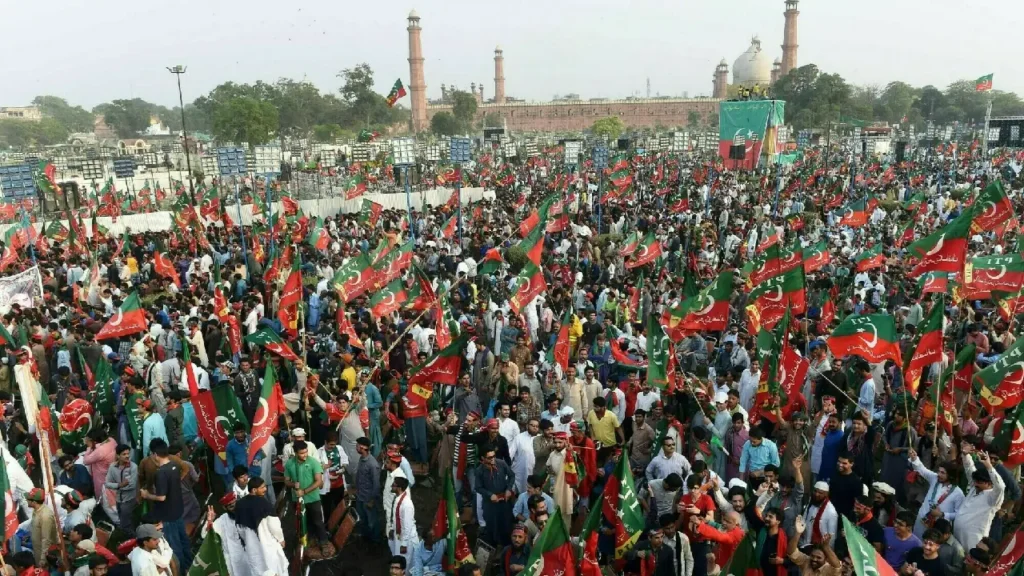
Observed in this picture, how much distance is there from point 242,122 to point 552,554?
52471 mm

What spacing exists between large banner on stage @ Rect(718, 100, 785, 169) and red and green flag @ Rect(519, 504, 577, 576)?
3526cm

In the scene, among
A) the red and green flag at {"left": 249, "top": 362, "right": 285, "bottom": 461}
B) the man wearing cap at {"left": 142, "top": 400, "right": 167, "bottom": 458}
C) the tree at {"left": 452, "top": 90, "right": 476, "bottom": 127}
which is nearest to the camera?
the red and green flag at {"left": 249, "top": 362, "right": 285, "bottom": 461}

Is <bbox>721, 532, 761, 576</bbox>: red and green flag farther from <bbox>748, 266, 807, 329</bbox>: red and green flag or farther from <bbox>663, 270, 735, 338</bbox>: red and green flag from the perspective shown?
<bbox>748, 266, 807, 329</bbox>: red and green flag

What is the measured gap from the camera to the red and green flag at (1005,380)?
20.3ft

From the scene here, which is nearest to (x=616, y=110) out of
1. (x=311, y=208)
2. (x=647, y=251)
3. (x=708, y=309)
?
(x=311, y=208)

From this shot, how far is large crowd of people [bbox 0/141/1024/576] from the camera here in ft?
17.2

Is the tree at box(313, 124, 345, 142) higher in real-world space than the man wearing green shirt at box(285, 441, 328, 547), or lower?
higher

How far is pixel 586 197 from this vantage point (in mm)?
24641

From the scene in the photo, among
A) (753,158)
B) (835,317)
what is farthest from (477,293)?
(753,158)

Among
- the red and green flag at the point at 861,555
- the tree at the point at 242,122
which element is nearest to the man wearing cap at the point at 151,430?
the red and green flag at the point at 861,555

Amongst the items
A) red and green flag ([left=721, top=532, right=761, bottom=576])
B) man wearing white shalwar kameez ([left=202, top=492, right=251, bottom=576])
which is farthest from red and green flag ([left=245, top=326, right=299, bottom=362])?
red and green flag ([left=721, top=532, right=761, bottom=576])

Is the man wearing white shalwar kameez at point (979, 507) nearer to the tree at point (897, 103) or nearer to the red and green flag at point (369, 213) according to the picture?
the red and green flag at point (369, 213)

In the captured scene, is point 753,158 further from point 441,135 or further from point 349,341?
point 441,135

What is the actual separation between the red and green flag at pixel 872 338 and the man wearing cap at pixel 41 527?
20.4 ft
